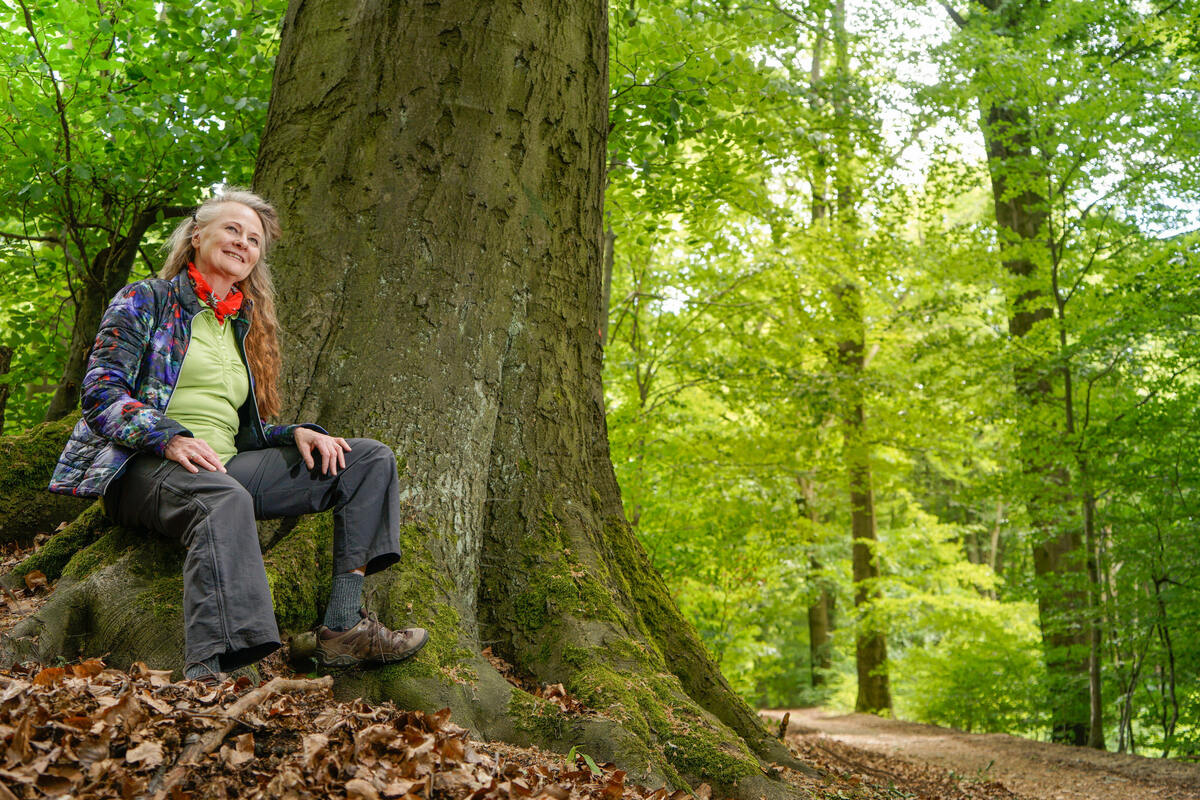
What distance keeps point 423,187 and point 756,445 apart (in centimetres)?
893

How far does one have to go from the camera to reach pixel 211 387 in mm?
2967

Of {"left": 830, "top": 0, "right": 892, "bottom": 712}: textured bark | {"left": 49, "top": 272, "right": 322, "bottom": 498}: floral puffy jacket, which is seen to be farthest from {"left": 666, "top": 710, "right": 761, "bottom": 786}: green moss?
{"left": 830, "top": 0, "right": 892, "bottom": 712}: textured bark

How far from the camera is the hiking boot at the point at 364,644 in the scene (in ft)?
9.16

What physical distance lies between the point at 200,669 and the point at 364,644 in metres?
0.51

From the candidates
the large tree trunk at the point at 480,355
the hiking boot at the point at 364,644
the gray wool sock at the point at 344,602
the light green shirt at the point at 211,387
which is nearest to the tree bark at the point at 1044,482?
the large tree trunk at the point at 480,355

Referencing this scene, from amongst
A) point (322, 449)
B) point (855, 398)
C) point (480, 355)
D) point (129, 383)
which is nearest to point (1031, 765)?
point (855, 398)

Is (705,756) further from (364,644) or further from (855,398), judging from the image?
(855,398)

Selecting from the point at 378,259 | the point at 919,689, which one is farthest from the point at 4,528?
the point at 919,689

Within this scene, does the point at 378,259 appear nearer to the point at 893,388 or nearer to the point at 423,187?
the point at 423,187

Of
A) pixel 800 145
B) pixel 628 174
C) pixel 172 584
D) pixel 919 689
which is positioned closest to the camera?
pixel 172 584

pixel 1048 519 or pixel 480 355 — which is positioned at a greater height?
pixel 480 355

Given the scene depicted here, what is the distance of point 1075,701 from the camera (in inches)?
382

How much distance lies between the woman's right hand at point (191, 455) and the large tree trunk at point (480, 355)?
0.51 meters

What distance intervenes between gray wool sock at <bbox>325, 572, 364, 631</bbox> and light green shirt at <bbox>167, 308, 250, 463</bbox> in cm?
60
